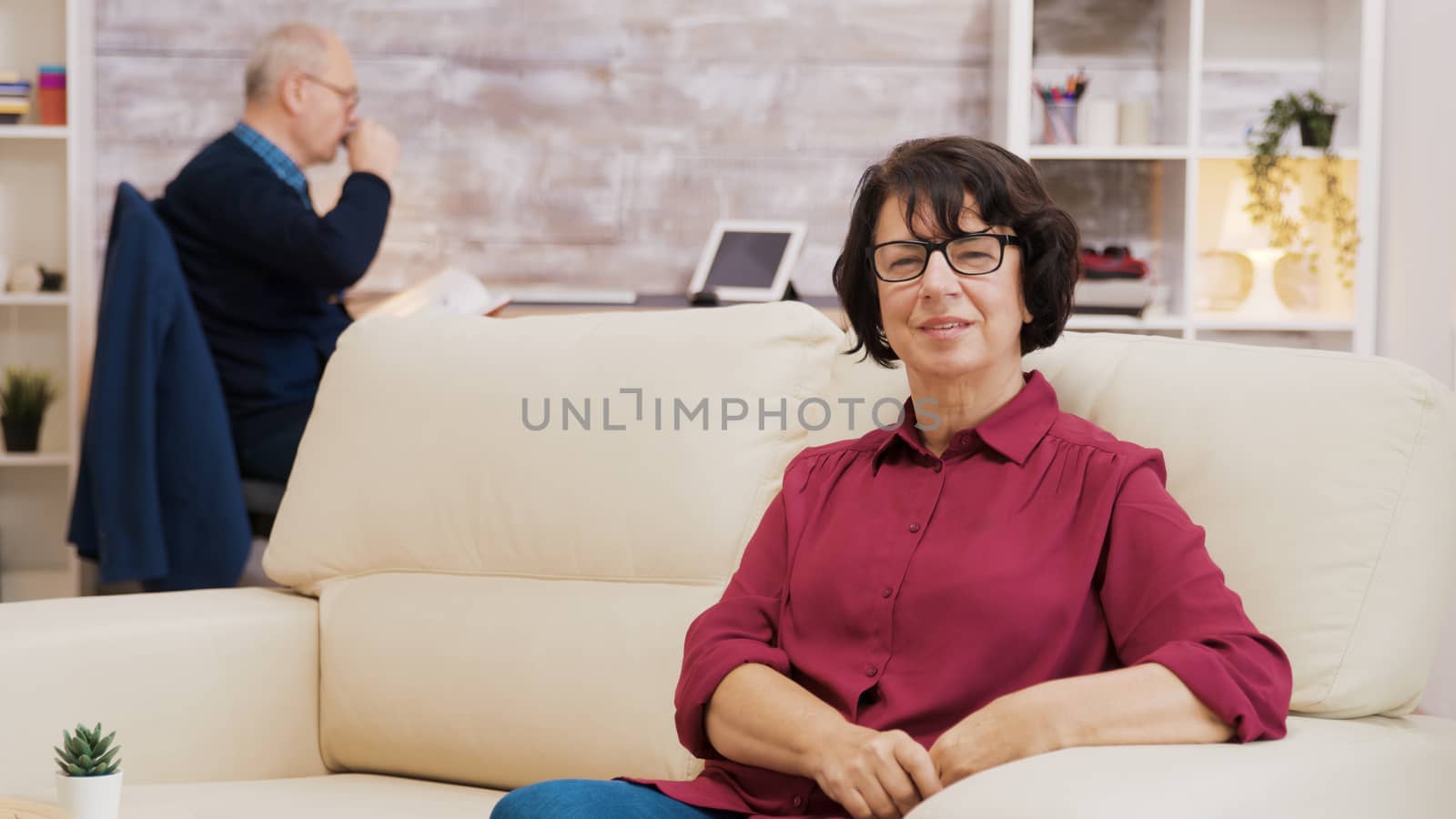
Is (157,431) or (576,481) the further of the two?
(157,431)

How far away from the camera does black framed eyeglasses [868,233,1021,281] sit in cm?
137

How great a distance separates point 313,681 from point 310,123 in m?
1.78

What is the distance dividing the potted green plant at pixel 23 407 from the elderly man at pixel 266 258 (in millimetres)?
947

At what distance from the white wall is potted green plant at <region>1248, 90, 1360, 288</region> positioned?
0.34 feet

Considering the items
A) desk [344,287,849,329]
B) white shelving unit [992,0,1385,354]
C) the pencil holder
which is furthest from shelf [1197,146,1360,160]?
desk [344,287,849,329]

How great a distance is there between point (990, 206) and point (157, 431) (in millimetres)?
1965

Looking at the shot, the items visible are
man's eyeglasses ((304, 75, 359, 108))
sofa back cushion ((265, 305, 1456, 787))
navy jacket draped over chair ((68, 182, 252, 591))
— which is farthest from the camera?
man's eyeglasses ((304, 75, 359, 108))

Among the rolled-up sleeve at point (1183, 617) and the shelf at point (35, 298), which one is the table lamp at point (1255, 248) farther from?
the shelf at point (35, 298)

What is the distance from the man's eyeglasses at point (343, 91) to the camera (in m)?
3.17

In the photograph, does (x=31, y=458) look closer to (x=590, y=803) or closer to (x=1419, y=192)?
(x=590, y=803)

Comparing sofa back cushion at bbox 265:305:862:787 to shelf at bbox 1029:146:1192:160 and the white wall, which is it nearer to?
the white wall

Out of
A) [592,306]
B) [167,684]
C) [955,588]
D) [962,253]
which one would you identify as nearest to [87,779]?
[167,684]

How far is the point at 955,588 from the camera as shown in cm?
126

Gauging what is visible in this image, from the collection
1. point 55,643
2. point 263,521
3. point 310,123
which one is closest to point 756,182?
point 310,123
